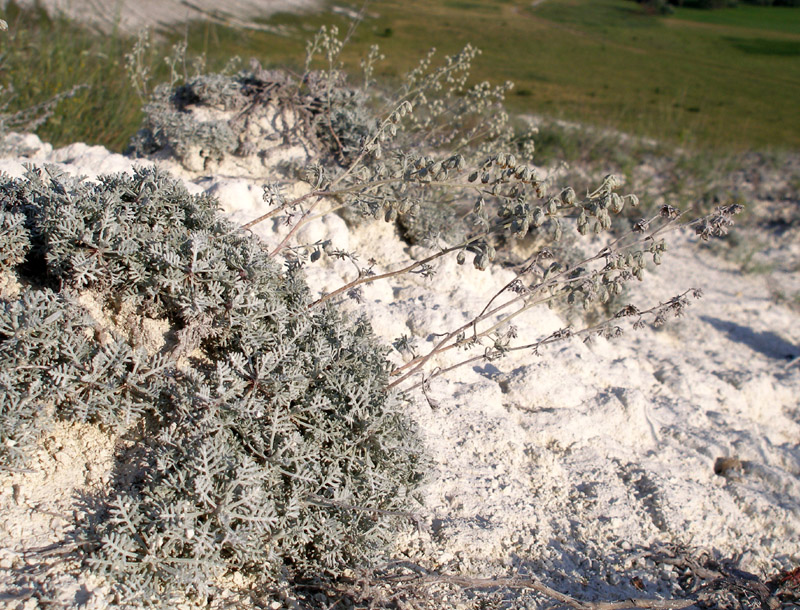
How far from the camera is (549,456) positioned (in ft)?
10.3

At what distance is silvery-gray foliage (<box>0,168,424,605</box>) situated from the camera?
1.95 metres

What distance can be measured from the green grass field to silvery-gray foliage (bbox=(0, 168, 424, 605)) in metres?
2.97

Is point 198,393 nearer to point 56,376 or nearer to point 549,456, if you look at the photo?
point 56,376

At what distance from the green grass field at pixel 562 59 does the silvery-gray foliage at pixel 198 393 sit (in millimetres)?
2972

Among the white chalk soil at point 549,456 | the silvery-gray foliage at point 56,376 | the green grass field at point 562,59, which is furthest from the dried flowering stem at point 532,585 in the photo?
the green grass field at point 562,59

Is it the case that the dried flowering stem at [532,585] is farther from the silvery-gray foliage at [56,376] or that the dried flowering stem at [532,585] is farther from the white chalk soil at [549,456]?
the silvery-gray foliage at [56,376]

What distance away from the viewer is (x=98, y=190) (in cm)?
262

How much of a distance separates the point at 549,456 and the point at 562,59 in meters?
26.3

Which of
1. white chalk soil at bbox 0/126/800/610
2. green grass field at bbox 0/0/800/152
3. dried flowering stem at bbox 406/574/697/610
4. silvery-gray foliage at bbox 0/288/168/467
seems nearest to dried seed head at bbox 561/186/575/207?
white chalk soil at bbox 0/126/800/610

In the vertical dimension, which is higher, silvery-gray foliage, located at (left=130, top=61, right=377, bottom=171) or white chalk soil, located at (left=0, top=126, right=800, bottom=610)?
silvery-gray foliage, located at (left=130, top=61, right=377, bottom=171)

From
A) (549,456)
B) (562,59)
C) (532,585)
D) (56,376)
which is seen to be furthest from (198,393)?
(562,59)

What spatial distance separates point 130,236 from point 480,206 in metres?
1.38

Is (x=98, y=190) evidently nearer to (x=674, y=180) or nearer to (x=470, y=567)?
(x=470, y=567)

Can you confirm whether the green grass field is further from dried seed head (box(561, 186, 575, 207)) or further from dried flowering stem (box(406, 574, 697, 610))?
dried flowering stem (box(406, 574, 697, 610))
